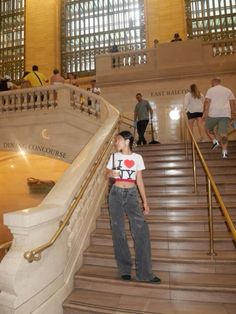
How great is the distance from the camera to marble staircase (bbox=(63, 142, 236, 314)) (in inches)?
139

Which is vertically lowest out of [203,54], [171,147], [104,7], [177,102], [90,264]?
[90,264]

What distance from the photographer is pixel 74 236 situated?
4.23m

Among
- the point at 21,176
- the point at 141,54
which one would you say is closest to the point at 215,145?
the point at 141,54

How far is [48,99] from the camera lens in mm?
9828

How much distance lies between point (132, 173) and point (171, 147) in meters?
4.49

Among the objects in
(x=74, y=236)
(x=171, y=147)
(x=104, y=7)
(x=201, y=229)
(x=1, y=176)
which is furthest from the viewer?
(x=104, y=7)

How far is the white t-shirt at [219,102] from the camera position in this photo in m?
7.03

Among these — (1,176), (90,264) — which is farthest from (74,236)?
(1,176)

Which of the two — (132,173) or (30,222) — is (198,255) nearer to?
(132,173)

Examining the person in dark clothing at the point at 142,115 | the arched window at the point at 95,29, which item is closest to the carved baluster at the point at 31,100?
the person in dark clothing at the point at 142,115

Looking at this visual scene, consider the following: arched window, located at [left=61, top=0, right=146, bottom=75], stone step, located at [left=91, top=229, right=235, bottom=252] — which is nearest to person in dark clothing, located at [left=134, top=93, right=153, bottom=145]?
stone step, located at [left=91, top=229, right=235, bottom=252]

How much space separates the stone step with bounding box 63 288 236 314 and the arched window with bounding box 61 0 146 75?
619 inches

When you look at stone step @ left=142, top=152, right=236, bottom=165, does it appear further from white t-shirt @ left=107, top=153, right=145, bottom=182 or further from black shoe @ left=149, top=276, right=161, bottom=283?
black shoe @ left=149, top=276, right=161, bottom=283

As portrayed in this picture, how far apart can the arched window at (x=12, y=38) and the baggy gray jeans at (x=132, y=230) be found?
17599 mm
